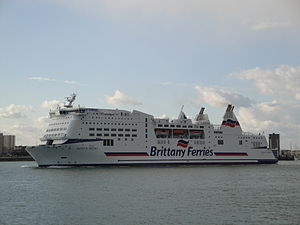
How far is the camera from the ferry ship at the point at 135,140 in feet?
137

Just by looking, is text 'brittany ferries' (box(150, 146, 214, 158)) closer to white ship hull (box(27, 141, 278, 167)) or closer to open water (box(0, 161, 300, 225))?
white ship hull (box(27, 141, 278, 167))

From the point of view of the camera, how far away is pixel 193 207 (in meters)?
19.1

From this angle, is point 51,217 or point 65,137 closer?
point 51,217

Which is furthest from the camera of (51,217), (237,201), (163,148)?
(163,148)

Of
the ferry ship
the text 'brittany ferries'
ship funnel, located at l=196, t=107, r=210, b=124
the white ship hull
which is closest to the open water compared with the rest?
the white ship hull

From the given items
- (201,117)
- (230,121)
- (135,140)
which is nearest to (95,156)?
(135,140)

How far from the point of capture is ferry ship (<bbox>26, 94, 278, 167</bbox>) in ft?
137

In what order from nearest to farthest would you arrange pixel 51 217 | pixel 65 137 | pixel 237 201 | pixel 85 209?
1. pixel 51 217
2. pixel 85 209
3. pixel 237 201
4. pixel 65 137

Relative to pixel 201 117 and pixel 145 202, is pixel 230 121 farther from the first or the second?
pixel 145 202

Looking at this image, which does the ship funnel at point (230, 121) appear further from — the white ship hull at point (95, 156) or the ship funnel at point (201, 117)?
the white ship hull at point (95, 156)

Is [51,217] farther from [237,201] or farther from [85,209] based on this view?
[237,201]

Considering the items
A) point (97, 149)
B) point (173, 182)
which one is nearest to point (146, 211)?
point (173, 182)

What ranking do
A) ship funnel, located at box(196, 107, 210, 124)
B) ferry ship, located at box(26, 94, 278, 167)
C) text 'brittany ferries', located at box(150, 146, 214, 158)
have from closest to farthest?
ferry ship, located at box(26, 94, 278, 167), text 'brittany ferries', located at box(150, 146, 214, 158), ship funnel, located at box(196, 107, 210, 124)

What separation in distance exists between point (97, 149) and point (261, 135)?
80.6ft
